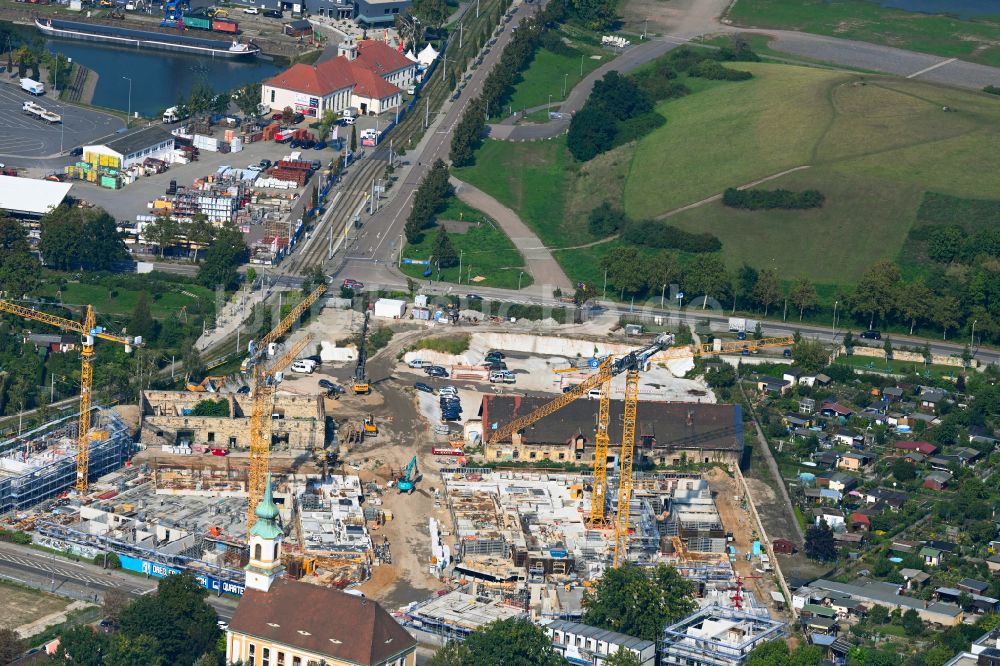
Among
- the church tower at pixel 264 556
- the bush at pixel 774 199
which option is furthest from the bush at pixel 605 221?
the church tower at pixel 264 556

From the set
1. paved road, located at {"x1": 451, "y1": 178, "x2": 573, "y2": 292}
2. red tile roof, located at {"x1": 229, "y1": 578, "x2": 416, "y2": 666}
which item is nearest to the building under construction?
red tile roof, located at {"x1": 229, "y1": 578, "x2": 416, "y2": 666}

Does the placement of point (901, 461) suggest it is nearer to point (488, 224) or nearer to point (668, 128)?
point (488, 224)

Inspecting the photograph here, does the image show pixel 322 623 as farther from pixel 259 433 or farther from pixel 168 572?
pixel 259 433

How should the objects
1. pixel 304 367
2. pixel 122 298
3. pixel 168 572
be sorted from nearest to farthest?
1. pixel 168 572
2. pixel 304 367
3. pixel 122 298

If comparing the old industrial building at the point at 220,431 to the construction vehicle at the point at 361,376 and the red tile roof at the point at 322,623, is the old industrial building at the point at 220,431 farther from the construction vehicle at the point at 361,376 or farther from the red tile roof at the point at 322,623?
the red tile roof at the point at 322,623

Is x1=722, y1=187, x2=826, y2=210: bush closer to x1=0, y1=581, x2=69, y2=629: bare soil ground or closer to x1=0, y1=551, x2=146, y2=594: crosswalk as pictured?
x1=0, y1=551, x2=146, y2=594: crosswalk

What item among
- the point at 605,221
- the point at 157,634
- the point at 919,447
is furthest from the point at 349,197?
the point at 157,634
